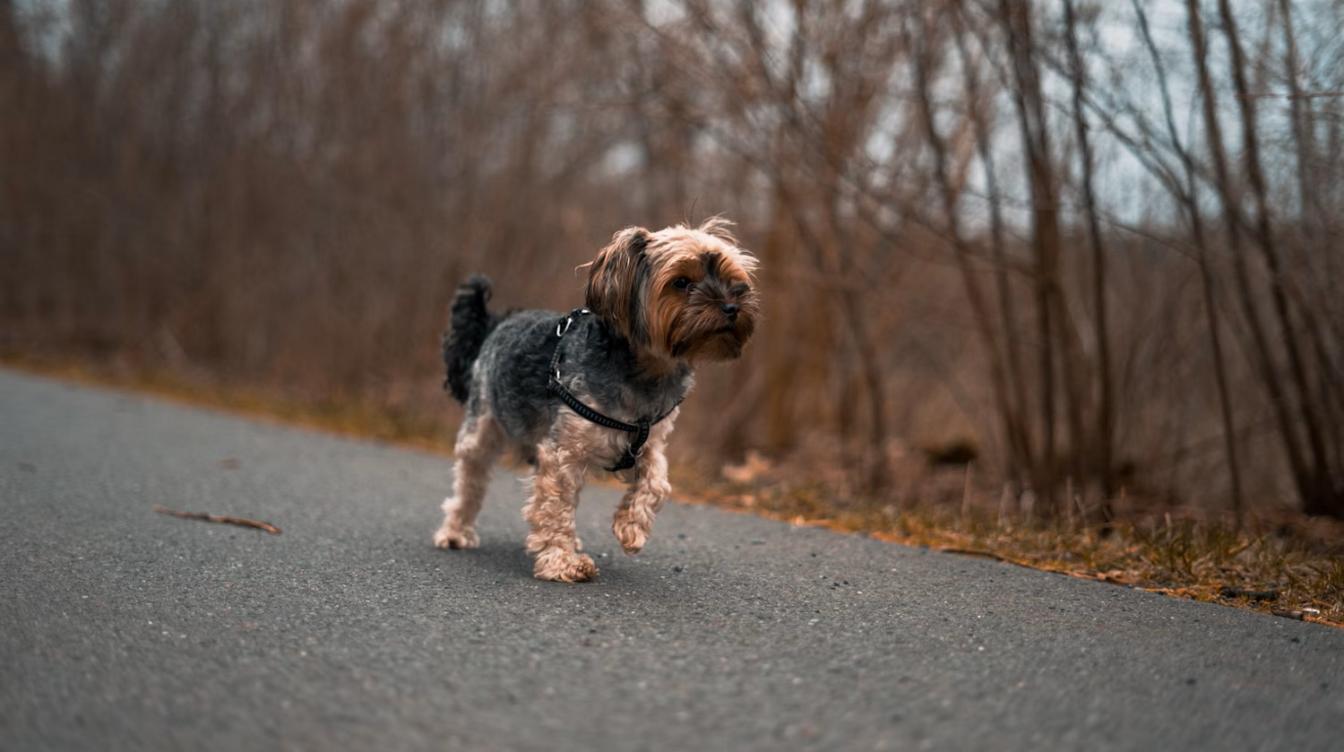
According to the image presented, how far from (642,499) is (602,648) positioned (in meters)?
1.38

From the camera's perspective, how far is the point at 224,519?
6.38 m

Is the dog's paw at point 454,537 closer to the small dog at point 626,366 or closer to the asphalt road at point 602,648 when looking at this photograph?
the asphalt road at point 602,648

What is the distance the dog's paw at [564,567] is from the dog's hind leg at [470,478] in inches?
38.7

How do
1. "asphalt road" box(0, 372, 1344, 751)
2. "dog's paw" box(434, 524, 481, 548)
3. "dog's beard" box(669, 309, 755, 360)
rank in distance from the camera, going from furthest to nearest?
"dog's paw" box(434, 524, 481, 548) → "dog's beard" box(669, 309, 755, 360) → "asphalt road" box(0, 372, 1344, 751)

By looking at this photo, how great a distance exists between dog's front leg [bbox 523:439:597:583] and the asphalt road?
19 centimetres

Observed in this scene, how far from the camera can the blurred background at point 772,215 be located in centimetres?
740

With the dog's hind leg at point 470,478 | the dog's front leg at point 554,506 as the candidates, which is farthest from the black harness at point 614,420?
the dog's hind leg at point 470,478

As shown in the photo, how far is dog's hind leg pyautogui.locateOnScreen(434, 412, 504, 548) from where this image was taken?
611 cm

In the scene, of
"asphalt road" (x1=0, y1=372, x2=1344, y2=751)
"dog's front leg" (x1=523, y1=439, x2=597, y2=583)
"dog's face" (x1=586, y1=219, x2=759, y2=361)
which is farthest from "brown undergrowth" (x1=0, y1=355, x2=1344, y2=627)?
"dog's front leg" (x1=523, y1=439, x2=597, y2=583)

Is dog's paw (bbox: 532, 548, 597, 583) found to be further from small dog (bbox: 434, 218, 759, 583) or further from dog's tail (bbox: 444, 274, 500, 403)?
dog's tail (bbox: 444, 274, 500, 403)

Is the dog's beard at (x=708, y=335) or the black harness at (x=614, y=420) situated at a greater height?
the dog's beard at (x=708, y=335)

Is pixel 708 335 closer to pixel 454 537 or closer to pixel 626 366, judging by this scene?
pixel 626 366

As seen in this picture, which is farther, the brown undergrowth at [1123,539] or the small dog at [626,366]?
the brown undergrowth at [1123,539]

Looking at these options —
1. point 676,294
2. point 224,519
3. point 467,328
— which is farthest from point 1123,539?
point 224,519
